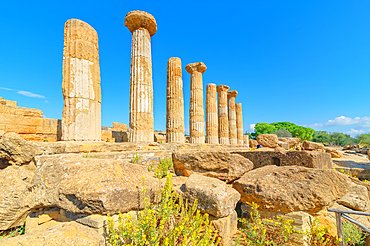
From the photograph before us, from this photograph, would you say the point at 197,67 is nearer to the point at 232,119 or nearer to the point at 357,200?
the point at 232,119

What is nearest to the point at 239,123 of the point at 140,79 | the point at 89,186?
the point at 140,79

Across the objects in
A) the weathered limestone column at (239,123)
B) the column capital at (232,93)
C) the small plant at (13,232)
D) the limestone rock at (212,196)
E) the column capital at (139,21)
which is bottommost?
the small plant at (13,232)

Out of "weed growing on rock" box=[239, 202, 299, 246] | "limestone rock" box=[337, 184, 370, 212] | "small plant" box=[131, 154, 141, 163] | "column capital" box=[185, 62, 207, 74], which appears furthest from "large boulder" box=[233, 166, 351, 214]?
"column capital" box=[185, 62, 207, 74]

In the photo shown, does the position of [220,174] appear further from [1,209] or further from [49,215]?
[1,209]

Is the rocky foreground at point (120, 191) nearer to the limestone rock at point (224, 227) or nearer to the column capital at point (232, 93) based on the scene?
the limestone rock at point (224, 227)

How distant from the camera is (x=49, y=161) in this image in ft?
8.77

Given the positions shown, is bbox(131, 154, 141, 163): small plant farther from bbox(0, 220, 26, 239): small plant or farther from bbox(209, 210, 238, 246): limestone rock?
bbox(209, 210, 238, 246): limestone rock

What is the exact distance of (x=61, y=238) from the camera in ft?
5.36

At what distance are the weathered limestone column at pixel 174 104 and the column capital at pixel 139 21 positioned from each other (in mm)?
2916

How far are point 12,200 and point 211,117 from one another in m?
14.3

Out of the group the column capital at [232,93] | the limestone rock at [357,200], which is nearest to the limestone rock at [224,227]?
the limestone rock at [357,200]

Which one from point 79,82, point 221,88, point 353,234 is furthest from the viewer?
point 221,88

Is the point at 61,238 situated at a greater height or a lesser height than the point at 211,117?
lesser

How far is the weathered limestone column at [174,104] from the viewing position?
35.1 feet
